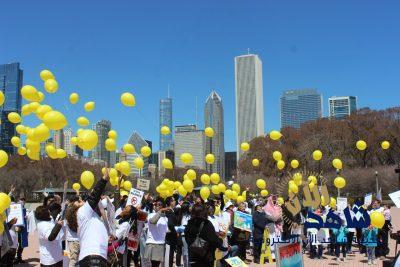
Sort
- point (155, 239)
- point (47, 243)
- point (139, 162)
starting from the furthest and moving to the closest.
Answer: point (139, 162) < point (155, 239) < point (47, 243)

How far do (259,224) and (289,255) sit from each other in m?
7.31

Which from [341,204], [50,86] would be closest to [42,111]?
[50,86]

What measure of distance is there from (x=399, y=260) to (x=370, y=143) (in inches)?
2165

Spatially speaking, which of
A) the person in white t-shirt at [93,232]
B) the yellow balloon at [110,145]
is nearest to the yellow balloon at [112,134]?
the yellow balloon at [110,145]

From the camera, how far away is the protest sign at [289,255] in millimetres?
6570

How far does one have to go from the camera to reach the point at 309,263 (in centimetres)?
1345

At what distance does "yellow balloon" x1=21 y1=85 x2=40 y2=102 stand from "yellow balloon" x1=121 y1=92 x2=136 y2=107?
1.70m

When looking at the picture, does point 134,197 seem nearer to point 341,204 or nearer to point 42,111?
point 42,111

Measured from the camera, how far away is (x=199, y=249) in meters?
6.89

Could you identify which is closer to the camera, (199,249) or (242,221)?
(199,249)

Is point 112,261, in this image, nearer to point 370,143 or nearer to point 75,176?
point 370,143

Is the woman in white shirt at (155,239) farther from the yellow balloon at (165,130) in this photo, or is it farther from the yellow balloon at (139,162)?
the yellow balloon at (165,130)

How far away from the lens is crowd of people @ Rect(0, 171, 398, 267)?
226 inches

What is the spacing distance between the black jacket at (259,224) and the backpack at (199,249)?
734 centimetres
